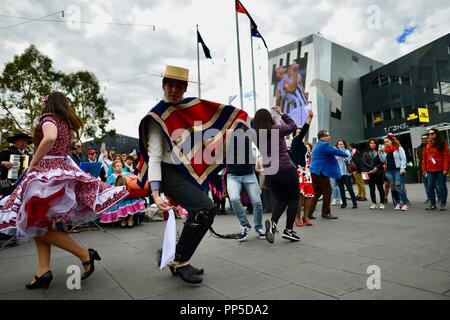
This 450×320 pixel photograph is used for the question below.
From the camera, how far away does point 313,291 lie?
2.53 metres

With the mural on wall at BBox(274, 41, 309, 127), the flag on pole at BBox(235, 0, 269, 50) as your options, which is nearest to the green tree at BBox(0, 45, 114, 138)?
the flag on pole at BBox(235, 0, 269, 50)

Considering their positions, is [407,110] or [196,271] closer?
[196,271]

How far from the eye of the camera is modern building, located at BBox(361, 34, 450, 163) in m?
28.3

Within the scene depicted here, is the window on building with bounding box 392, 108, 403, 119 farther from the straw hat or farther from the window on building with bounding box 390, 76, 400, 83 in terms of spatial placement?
the straw hat

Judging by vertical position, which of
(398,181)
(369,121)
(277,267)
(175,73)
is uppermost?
(369,121)

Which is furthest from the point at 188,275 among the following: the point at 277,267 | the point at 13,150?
the point at 13,150

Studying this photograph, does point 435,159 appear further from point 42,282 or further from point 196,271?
point 42,282

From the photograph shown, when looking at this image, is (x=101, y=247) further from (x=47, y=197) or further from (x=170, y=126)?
(x=170, y=126)

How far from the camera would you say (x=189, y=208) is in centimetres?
291

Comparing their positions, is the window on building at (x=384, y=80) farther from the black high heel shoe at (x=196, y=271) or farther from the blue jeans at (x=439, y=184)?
the black high heel shoe at (x=196, y=271)

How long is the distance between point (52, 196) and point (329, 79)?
117ft

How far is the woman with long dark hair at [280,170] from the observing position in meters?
4.53

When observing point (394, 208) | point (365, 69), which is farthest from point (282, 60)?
point (394, 208)
